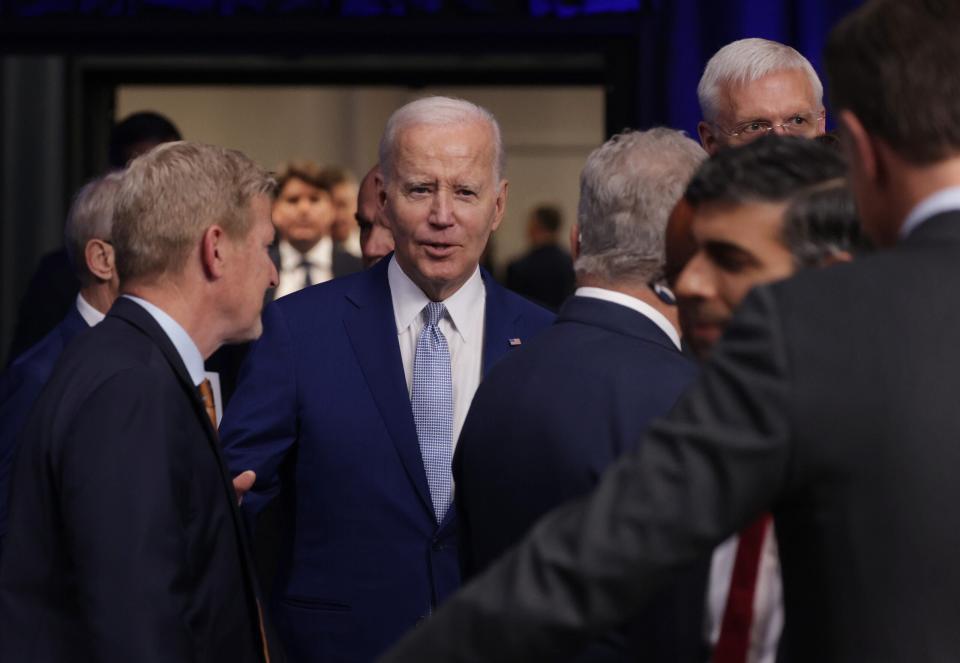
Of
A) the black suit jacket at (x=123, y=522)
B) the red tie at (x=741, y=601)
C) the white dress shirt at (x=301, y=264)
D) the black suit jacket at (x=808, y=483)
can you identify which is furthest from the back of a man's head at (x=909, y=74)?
the white dress shirt at (x=301, y=264)

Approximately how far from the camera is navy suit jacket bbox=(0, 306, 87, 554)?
3.33 meters

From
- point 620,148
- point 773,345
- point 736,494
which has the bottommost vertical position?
point 736,494

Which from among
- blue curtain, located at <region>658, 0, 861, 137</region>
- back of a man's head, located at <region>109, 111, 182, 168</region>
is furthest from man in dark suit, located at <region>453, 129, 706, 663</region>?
blue curtain, located at <region>658, 0, 861, 137</region>

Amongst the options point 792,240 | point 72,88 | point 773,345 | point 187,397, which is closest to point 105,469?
point 187,397

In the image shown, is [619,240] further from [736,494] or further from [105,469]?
[736,494]

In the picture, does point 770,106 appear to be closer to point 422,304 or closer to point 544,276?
point 422,304

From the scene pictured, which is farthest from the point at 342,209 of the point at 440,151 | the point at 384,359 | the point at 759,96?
the point at 759,96

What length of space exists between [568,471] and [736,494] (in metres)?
0.83

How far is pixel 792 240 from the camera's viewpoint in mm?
1543

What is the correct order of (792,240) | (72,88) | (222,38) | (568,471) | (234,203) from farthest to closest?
(72,88), (222,38), (234,203), (568,471), (792,240)

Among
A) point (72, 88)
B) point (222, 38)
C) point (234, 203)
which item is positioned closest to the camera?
point (234, 203)

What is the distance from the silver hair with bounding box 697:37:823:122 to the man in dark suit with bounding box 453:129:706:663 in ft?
2.70

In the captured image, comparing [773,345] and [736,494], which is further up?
[773,345]

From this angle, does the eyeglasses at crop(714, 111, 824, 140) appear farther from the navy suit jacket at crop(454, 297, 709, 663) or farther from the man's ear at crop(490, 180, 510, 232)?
the navy suit jacket at crop(454, 297, 709, 663)
